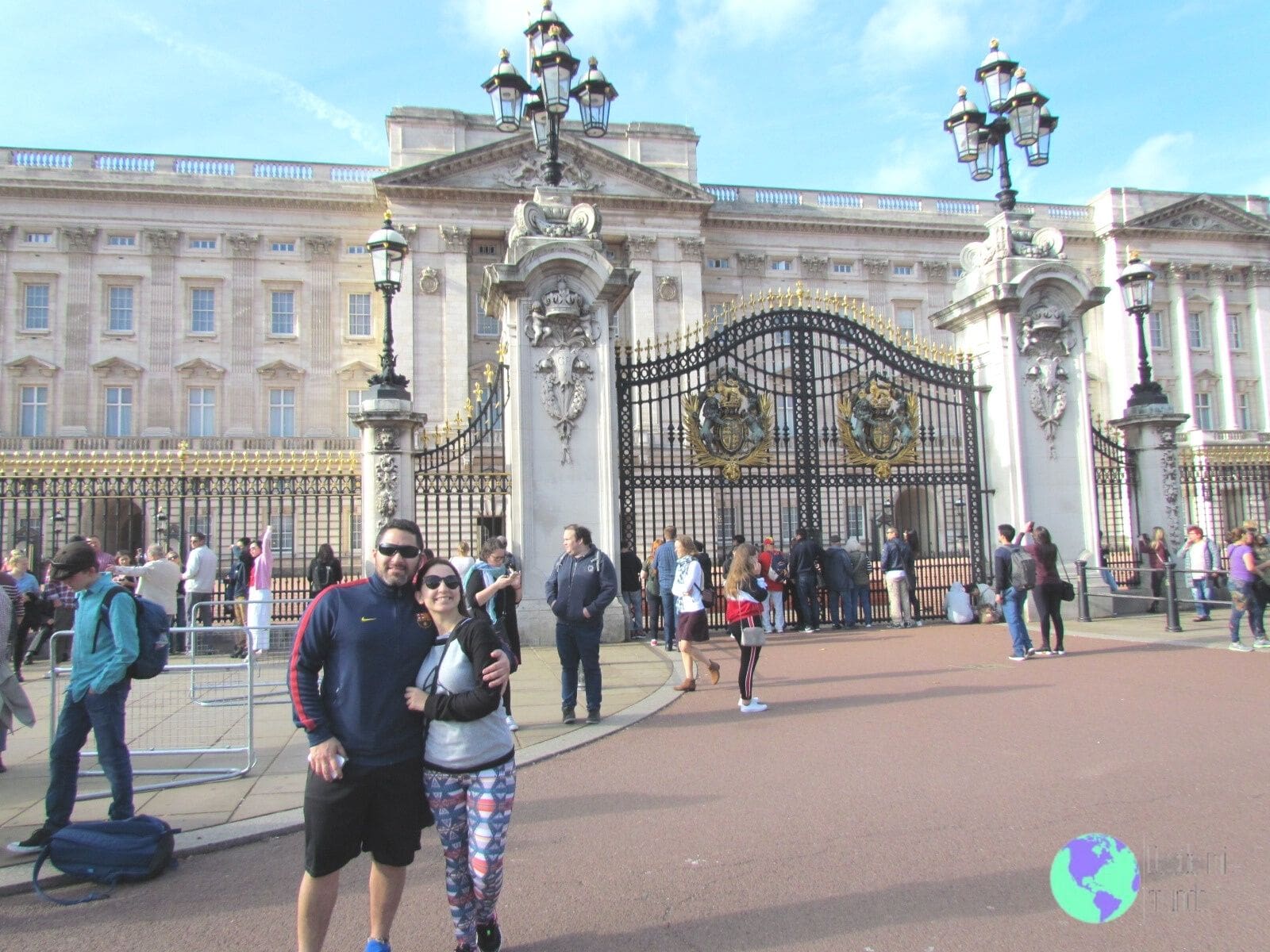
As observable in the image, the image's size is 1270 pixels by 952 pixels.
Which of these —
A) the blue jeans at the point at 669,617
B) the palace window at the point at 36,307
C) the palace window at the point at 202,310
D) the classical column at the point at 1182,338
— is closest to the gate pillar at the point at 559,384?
the blue jeans at the point at 669,617

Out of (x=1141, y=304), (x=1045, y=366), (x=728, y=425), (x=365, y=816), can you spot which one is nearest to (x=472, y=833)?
(x=365, y=816)

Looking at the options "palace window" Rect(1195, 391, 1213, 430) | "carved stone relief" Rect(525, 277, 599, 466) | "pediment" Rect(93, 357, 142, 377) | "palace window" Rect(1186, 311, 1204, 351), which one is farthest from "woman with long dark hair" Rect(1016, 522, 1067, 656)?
"palace window" Rect(1186, 311, 1204, 351)

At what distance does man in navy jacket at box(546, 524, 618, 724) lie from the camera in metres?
7.91

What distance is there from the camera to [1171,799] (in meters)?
5.43

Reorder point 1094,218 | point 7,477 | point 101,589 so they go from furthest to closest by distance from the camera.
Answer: point 1094,218 < point 7,477 < point 101,589

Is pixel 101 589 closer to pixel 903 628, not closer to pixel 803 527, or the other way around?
pixel 803 527

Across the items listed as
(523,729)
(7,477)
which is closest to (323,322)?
(7,477)

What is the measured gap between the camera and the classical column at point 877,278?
4916cm

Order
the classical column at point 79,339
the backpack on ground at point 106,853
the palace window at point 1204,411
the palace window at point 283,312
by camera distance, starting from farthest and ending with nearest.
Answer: the palace window at point 1204,411 → the palace window at point 283,312 → the classical column at point 79,339 → the backpack on ground at point 106,853

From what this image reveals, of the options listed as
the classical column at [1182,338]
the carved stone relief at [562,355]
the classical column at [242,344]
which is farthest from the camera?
the classical column at [1182,338]

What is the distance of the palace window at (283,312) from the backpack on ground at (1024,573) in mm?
40375

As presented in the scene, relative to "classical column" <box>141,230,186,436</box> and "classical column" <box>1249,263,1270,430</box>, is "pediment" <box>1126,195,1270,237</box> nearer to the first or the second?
"classical column" <box>1249,263,1270,430</box>

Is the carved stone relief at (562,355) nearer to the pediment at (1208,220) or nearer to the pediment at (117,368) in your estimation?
the pediment at (117,368)

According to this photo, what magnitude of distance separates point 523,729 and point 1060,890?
4586mm
